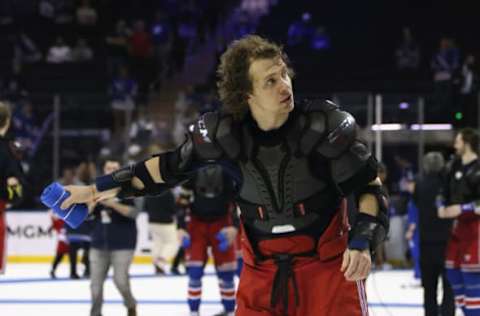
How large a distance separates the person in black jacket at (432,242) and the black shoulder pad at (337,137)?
4870mm

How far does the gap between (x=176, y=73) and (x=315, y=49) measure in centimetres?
335

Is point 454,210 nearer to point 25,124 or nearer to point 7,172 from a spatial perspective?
point 7,172

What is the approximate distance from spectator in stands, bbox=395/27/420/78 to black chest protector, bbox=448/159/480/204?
12.2 meters

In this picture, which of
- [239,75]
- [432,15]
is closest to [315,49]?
[432,15]

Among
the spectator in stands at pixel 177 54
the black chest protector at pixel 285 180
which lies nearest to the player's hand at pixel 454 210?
the black chest protector at pixel 285 180

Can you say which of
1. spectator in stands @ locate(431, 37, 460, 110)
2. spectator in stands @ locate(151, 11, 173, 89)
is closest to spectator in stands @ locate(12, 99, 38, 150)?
spectator in stands @ locate(151, 11, 173, 89)

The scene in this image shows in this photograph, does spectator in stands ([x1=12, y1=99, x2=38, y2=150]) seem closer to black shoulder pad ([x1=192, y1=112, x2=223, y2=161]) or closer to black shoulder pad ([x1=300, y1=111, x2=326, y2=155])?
black shoulder pad ([x1=192, y1=112, x2=223, y2=161])

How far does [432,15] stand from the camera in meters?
22.2

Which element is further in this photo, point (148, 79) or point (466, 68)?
point (148, 79)

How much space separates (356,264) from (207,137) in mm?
824

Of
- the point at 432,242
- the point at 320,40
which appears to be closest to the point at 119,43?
the point at 320,40

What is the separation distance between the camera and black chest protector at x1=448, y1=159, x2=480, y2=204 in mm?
8055

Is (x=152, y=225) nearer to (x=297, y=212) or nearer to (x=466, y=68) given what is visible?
(x=466, y=68)

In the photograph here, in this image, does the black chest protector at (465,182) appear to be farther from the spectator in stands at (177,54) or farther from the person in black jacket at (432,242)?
the spectator in stands at (177,54)
